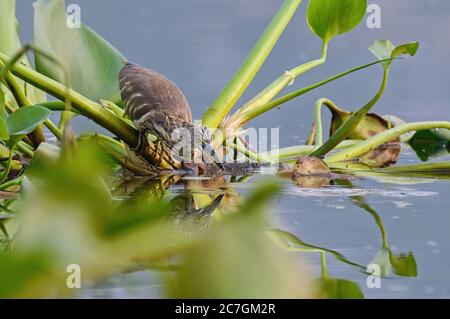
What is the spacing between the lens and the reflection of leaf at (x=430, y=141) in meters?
2.71

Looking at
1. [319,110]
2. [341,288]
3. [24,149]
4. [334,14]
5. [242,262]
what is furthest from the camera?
[319,110]

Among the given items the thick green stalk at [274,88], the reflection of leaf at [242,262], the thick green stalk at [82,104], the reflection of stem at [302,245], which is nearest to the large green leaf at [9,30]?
the thick green stalk at [82,104]

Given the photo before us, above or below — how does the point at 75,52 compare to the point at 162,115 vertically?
above

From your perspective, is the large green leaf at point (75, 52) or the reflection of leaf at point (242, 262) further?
the large green leaf at point (75, 52)

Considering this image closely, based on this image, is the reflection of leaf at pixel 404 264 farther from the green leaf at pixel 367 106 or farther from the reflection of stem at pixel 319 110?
the reflection of stem at pixel 319 110

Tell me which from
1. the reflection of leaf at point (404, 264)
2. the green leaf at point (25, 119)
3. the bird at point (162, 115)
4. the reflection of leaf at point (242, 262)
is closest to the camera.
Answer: the reflection of leaf at point (242, 262)

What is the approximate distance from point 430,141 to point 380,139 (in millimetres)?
492

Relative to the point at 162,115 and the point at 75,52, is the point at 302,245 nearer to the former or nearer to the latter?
the point at 162,115

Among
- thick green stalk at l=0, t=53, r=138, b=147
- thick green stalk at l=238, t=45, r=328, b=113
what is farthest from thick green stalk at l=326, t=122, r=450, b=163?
thick green stalk at l=0, t=53, r=138, b=147

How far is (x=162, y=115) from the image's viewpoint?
2.22 m

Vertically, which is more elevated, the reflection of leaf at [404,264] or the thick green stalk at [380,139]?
the thick green stalk at [380,139]

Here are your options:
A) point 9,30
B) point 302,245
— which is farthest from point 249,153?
point 302,245
